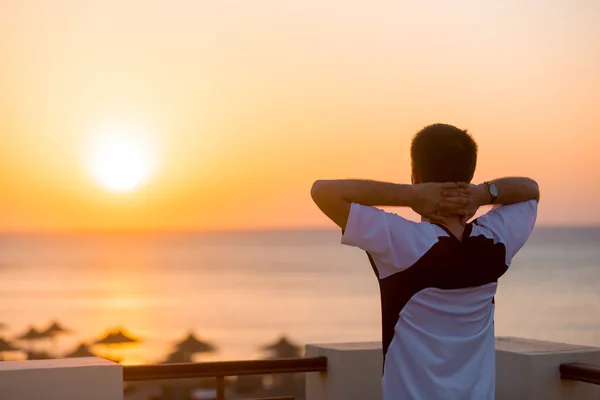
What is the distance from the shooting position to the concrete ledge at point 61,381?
3.34 m

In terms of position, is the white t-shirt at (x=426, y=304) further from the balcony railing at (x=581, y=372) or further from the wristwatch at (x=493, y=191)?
the balcony railing at (x=581, y=372)

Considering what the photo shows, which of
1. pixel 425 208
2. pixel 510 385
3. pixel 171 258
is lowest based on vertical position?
pixel 510 385

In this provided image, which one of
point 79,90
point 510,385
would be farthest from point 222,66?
point 510,385

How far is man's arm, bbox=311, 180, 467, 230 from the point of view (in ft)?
6.65

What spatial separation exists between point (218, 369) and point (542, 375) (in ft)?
4.04

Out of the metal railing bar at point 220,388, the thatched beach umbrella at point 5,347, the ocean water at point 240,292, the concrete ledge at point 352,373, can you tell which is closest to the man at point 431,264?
the metal railing bar at point 220,388

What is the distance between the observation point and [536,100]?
4394cm

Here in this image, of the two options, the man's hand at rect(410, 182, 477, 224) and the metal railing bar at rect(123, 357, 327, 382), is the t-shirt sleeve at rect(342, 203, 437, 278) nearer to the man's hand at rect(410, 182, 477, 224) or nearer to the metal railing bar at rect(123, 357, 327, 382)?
the man's hand at rect(410, 182, 477, 224)

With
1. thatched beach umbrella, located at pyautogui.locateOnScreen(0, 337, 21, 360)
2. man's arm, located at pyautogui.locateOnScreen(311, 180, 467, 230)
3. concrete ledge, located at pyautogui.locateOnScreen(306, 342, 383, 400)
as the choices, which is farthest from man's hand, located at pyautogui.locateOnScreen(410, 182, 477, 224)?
thatched beach umbrella, located at pyautogui.locateOnScreen(0, 337, 21, 360)

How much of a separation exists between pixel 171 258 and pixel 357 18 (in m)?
54.7

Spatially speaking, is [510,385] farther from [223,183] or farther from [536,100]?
[223,183]

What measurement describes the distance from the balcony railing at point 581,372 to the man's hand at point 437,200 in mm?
1821

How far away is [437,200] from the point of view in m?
2.05

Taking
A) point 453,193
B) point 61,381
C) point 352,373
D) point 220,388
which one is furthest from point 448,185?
point 352,373
